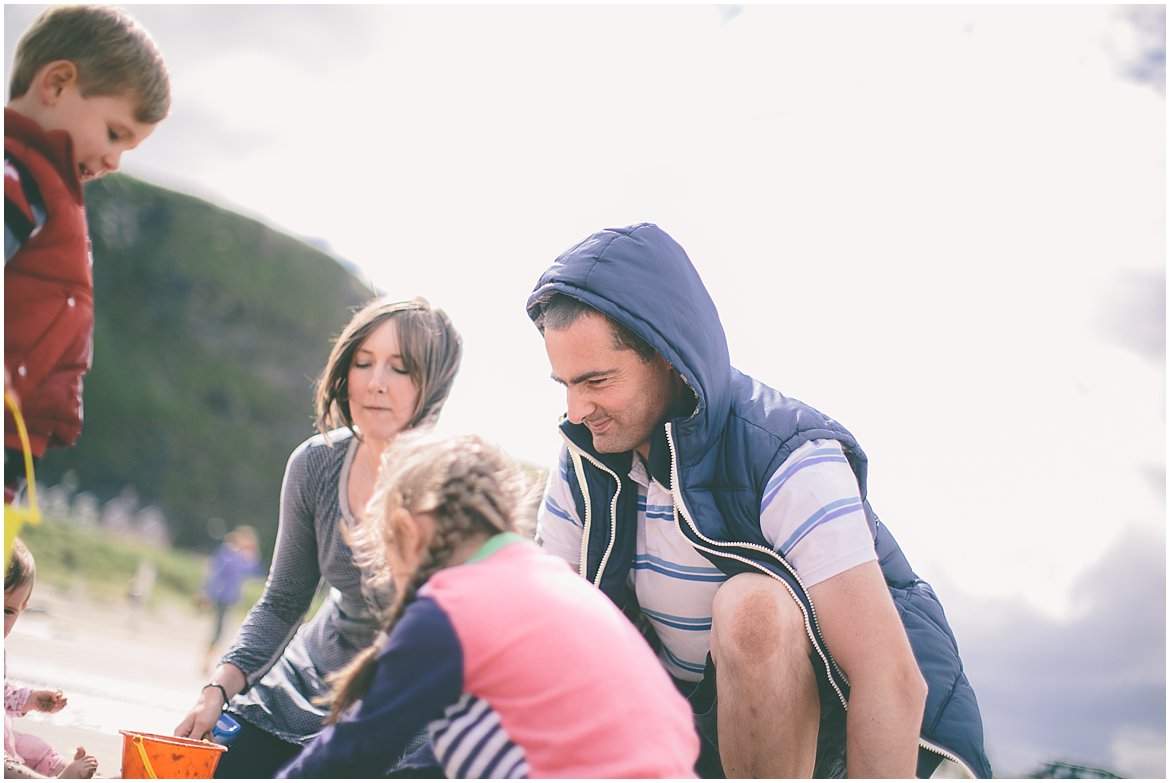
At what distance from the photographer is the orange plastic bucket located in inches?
86.0

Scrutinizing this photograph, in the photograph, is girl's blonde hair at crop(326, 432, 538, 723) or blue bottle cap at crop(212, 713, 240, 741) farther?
blue bottle cap at crop(212, 713, 240, 741)

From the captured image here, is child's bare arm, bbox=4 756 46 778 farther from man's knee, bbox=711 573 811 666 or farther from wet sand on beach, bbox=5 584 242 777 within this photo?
man's knee, bbox=711 573 811 666

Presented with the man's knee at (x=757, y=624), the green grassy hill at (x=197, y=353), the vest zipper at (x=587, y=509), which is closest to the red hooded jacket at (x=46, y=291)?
the vest zipper at (x=587, y=509)

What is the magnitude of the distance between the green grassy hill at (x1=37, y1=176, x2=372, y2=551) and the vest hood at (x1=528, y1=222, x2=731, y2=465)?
37890mm

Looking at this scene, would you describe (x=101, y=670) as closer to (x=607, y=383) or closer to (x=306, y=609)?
(x=306, y=609)

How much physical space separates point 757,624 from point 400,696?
2.83 feet

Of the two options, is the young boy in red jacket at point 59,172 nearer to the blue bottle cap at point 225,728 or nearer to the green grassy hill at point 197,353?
the blue bottle cap at point 225,728

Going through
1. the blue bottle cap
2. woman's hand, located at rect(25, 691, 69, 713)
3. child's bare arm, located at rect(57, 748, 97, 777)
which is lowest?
child's bare arm, located at rect(57, 748, 97, 777)

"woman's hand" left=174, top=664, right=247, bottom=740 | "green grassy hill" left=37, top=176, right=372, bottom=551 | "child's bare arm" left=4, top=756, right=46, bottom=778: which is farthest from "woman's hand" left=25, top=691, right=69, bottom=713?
"green grassy hill" left=37, top=176, right=372, bottom=551

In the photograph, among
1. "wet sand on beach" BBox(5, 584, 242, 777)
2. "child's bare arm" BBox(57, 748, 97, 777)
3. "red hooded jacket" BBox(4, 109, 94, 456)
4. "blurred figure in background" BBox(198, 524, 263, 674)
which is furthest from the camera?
"blurred figure in background" BBox(198, 524, 263, 674)

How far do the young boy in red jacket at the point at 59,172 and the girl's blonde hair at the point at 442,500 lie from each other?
765 mm

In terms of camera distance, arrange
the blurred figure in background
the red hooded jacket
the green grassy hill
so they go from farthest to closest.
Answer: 1. the green grassy hill
2. the blurred figure in background
3. the red hooded jacket

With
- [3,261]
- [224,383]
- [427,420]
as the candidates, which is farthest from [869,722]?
[224,383]

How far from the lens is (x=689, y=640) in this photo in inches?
107
